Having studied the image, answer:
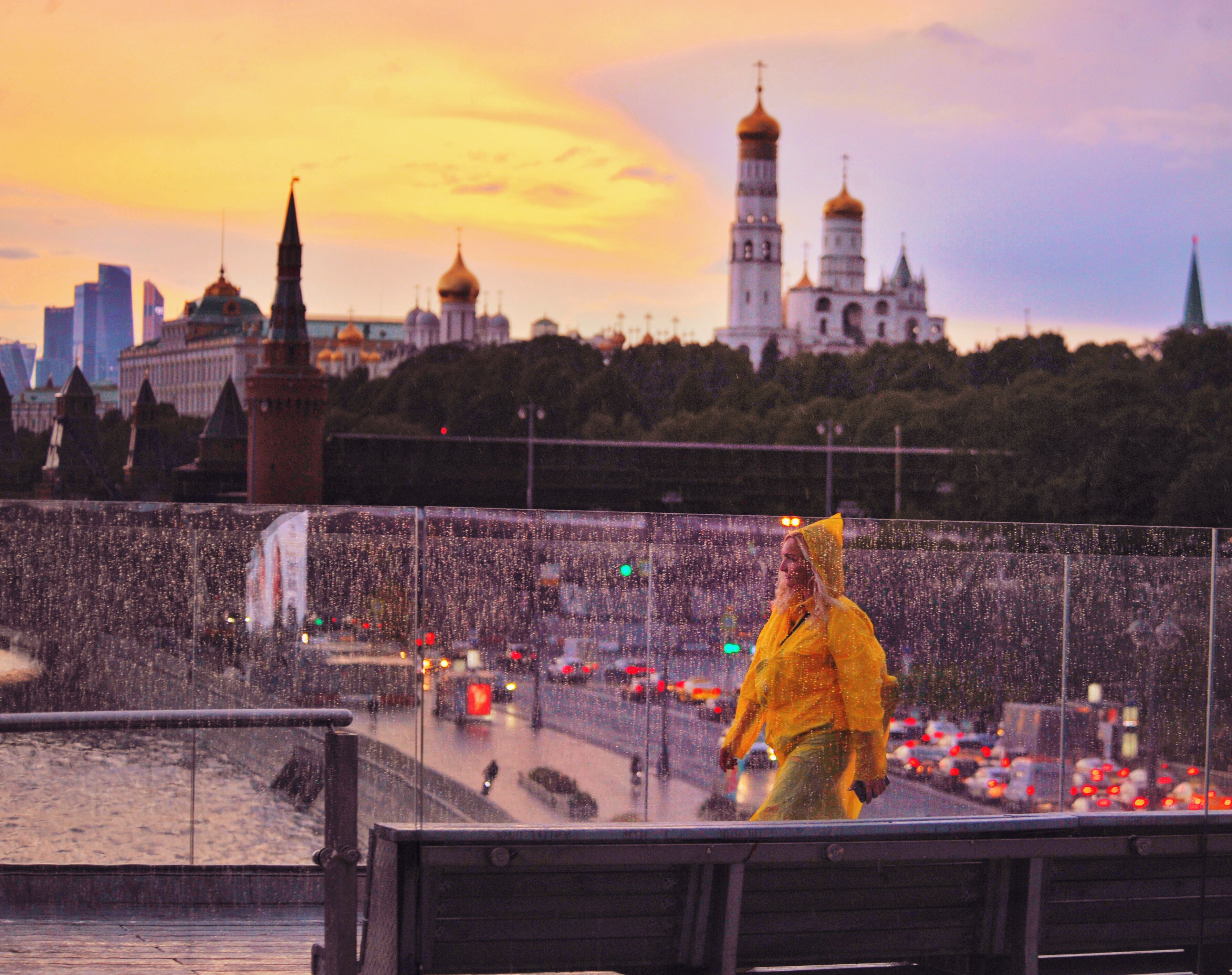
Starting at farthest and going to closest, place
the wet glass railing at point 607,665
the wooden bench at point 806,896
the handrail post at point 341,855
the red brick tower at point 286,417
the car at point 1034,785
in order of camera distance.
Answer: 1. the red brick tower at point 286,417
2. the car at point 1034,785
3. the wet glass railing at point 607,665
4. the handrail post at point 341,855
5. the wooden bench at point 806,896

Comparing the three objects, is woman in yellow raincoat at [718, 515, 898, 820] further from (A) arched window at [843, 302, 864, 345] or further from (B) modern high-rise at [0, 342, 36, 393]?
(A) arched window at [843, 302, 864, 345]

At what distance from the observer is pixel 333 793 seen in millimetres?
4191

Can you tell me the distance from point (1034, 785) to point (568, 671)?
6.50 ft

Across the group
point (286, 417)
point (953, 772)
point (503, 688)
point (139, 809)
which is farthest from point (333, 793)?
point (286, 417)

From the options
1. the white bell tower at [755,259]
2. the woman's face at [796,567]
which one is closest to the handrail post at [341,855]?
the woman's face at [796,567]

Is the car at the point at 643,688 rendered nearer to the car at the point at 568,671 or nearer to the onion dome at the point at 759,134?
the car at the point at 568,671

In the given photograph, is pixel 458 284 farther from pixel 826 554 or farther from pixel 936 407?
pixel 826 554

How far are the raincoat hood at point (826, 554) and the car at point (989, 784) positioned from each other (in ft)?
7.51

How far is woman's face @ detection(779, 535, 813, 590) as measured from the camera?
498 centimetres

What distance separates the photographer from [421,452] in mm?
67312

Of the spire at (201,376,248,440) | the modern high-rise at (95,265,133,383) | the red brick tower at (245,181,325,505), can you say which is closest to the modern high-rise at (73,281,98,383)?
the modern high-rise at (95,265,133,383)

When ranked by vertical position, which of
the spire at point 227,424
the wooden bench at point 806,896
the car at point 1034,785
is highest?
the spire at point 227,424

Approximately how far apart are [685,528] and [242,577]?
1985 millimetres

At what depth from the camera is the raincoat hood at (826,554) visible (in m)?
4.98
